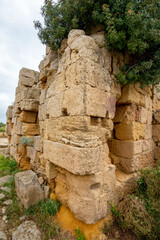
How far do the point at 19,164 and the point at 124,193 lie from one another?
133 inches

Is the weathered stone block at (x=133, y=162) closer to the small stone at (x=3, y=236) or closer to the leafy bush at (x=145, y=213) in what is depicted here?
the leafy bush at (x=145, y=213)

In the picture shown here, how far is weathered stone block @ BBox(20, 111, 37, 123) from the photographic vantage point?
13.5 feet

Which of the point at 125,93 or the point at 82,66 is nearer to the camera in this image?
the point at 82,66

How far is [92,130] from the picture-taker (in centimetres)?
204

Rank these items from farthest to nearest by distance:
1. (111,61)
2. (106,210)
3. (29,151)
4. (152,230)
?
(29,151) → (111,61) → (106,210) → (152,230)

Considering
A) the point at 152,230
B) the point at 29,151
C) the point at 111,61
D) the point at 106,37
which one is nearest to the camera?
the point at 152,230

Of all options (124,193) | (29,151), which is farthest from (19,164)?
(124,193)

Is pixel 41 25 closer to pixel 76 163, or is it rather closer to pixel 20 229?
pixel 76 163

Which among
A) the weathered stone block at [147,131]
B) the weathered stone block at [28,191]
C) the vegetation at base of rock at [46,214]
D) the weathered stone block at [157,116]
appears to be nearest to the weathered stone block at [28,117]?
the weathered stone block at [28,191]

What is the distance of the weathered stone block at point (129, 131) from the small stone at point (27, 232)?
241 cm

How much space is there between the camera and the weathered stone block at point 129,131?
9.17 feet

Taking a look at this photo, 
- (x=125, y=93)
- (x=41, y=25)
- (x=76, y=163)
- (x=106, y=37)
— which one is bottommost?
(x=76, y=163)

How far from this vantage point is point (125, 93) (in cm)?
280

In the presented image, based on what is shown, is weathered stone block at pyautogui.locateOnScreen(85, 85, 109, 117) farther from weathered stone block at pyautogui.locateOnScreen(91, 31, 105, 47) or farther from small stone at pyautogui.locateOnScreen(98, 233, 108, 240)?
small stone at pyautogui.locateOnScreen(98, 233, 108, 240)
